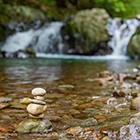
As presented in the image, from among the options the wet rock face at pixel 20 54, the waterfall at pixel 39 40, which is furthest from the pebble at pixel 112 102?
the waterfall at pixel 39 40

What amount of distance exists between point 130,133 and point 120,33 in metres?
18.7

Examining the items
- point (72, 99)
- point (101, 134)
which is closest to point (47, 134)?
point (101, 134)

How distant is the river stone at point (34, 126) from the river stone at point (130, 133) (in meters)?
0.74

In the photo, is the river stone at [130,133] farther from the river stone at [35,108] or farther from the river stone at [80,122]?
the river stone at [35,108]

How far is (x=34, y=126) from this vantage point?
1.89m

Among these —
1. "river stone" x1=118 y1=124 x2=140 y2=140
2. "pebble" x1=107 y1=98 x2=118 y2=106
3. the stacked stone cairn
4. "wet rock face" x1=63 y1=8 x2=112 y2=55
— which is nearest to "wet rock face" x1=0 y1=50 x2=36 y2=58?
"wet rock face" x1=63 y1=8 x2=112 y2=55

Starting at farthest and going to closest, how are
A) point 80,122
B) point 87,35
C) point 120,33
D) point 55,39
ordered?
point 120,33 < point 55,39 < point 87,35 < point 80,122

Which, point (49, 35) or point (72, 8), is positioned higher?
point (72, 8)

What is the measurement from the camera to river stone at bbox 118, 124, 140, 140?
160 centimetres

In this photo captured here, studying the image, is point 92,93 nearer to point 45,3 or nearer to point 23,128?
point 23,128

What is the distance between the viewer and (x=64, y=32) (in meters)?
18.8

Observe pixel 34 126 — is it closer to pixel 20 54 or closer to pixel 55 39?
pixel 20 54

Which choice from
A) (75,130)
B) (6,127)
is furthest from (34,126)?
(75,130)

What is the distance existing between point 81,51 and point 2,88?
15.0 metres
